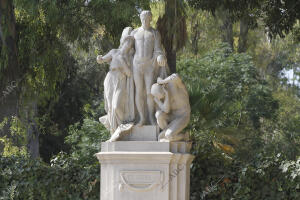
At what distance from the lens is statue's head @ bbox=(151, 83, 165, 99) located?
9234 millimetres

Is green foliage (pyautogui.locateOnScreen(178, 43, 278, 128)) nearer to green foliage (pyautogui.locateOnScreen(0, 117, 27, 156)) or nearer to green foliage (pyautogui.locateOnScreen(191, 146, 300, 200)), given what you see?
green foliage (pyautogui.locateOnScreen(0, 117, 27, 156))

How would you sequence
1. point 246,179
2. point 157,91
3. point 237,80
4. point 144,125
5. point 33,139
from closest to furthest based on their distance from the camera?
point 157,91
point 144,125
point 246,179
point 33,139
point 237,80

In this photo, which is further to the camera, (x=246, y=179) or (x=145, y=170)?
(x=246, y=179)

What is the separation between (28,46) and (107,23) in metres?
1.94

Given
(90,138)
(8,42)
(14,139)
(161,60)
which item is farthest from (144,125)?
(90,138)

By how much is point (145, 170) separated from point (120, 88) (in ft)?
4.17

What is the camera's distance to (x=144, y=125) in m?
9.41

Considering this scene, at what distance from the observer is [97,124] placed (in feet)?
52.6

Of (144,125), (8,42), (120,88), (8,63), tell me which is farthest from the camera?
(8,42)

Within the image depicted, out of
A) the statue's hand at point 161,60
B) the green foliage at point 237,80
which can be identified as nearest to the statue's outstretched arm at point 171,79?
the statue's hand at point 161,60

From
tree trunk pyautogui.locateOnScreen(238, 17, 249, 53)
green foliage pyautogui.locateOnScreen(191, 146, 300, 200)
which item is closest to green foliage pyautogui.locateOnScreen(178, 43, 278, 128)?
tree trunk pyautogui.locateOnScreen(238, 17, 249, 53)

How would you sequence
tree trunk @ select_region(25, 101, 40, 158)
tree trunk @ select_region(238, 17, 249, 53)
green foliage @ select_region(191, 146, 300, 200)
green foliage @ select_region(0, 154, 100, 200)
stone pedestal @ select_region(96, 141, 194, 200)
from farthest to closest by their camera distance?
tree trunk @ select_region(238, 17, 249, 53) < tree trunk @ select_region(25, 101, 40, 158) < green foliage @ select_region(0, 154, 100, 200) < green foliage @ select_region(191, 146, 300, 200) < stone pedestal @ select_region(96, 141, 194, 200)

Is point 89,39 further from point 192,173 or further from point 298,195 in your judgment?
point 298,195

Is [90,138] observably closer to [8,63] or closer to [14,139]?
[14,139]
